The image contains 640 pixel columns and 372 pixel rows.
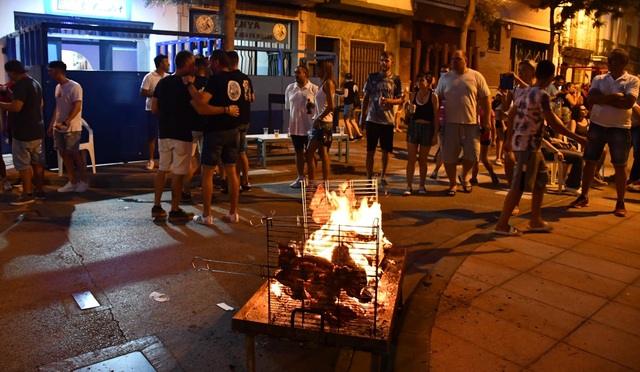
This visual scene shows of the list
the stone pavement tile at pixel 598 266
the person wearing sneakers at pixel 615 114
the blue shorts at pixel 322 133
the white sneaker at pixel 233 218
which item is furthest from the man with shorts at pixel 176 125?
the person wearing sneakers at pixel 615 114

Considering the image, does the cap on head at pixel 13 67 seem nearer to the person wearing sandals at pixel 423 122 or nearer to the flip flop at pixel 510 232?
the person wearing sandals at pixel 423 122

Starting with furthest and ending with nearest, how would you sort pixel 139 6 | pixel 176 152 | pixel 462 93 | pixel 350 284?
pixel 139 6 < pixel 462 93 < pixel 176 152 < pixel 350 284

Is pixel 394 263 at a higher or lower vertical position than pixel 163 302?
higher

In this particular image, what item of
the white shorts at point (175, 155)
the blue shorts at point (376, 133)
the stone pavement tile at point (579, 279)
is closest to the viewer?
the stone pavement tile at point (579, 279)

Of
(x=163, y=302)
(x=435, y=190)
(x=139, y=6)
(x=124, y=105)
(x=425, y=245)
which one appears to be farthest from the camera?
(x=139, y=6)

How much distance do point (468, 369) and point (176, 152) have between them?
440 cm

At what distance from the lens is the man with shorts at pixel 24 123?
7305 millimetres

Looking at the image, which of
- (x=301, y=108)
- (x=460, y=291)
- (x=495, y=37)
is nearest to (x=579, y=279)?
(x=460, y=291)

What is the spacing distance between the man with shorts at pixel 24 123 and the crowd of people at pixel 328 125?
0.04 ft

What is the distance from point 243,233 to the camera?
6.34 metres

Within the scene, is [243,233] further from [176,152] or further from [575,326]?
[575,326]

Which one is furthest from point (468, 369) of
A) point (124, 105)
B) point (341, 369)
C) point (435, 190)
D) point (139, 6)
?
point (139, 6)

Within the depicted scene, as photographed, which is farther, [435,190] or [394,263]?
[435,190]

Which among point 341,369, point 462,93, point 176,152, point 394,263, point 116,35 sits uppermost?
point 116,35
